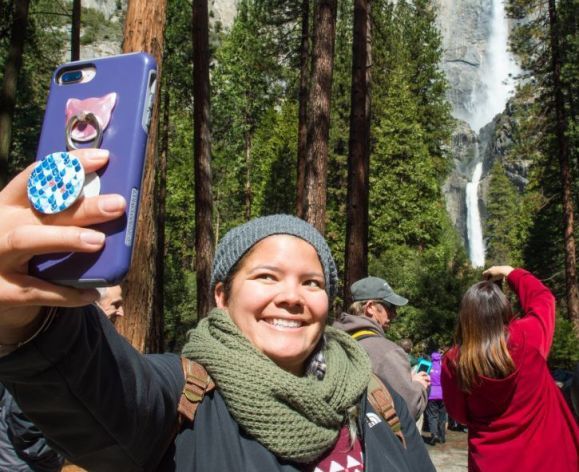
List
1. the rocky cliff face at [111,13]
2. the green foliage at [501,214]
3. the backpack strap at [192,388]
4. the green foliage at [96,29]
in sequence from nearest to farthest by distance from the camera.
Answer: the backpack strap at [192,388] → the green foliage at [501,214] → the rocky cliff face at [111,13] → the green foliage at [96,29]

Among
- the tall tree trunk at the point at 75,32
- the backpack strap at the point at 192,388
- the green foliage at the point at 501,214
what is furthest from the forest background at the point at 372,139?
the green foliage at the point at 501,214

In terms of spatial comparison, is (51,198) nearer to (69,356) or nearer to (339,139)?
(69,356)

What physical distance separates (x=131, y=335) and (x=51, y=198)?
4.63m

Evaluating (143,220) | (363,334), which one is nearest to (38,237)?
(363,334)

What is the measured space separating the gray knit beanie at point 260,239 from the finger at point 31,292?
0.90 m

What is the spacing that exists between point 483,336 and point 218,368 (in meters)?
1.90

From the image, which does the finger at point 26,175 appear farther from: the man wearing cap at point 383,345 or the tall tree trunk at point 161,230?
the tall tree trunk at point 161,230

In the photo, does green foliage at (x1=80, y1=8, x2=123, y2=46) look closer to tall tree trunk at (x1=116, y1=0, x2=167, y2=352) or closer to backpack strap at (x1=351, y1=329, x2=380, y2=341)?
tall tree trunk at (x1=116, y1=0, x2=167, y2=352)

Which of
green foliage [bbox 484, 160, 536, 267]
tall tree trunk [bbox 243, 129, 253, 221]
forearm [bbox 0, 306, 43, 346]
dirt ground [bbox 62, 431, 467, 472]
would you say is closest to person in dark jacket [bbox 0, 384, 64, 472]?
forearm [bbox 0, 306, 43, 346]

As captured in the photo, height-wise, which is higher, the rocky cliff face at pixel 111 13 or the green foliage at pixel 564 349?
the rocky cliff face at pixel 111 13

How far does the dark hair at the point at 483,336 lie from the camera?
3.02 meters

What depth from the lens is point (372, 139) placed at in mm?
31453

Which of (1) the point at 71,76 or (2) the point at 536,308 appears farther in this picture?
(2) the point at 536,308

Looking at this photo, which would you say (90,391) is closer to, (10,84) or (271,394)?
(271,394)
